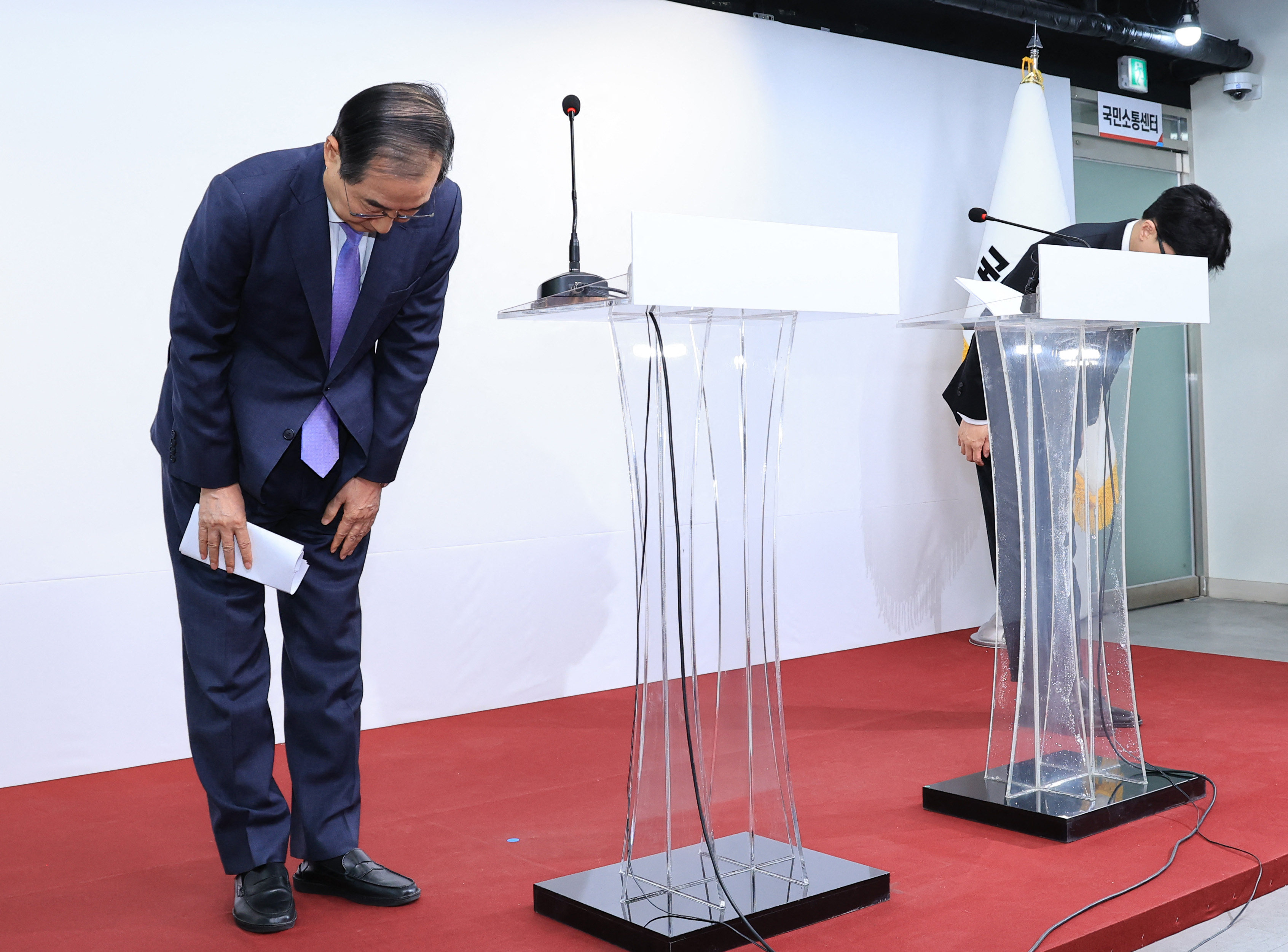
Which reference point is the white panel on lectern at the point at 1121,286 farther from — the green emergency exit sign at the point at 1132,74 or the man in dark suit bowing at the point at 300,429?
the green emergency exit sign at the point at 1132,74

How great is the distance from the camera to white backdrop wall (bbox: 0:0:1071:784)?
2980mm

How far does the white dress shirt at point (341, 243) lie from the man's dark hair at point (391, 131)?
6.0 inches

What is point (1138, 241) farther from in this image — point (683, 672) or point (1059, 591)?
point (683, 672)

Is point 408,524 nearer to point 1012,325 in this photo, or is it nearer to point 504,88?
point 504,88

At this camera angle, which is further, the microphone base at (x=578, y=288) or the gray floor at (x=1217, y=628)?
the gray floor at (x=1217, y=628)

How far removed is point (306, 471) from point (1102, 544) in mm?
1560

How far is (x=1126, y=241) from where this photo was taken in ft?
10.0

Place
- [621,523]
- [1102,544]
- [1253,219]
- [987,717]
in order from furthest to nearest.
→ [1253,219] < [621,523] < [987,717] < [1102,544]

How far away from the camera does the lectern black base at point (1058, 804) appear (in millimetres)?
2305

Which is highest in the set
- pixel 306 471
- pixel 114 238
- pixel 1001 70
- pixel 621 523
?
pixel 1001 70

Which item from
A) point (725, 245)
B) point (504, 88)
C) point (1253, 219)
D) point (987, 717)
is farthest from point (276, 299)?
point (1253, 219)

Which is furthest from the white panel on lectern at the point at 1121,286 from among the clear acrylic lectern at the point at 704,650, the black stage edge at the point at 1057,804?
the black stage edge at the point at 1057,804

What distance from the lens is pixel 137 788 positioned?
9.42ft

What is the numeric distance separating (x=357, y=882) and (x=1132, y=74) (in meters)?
4.87
